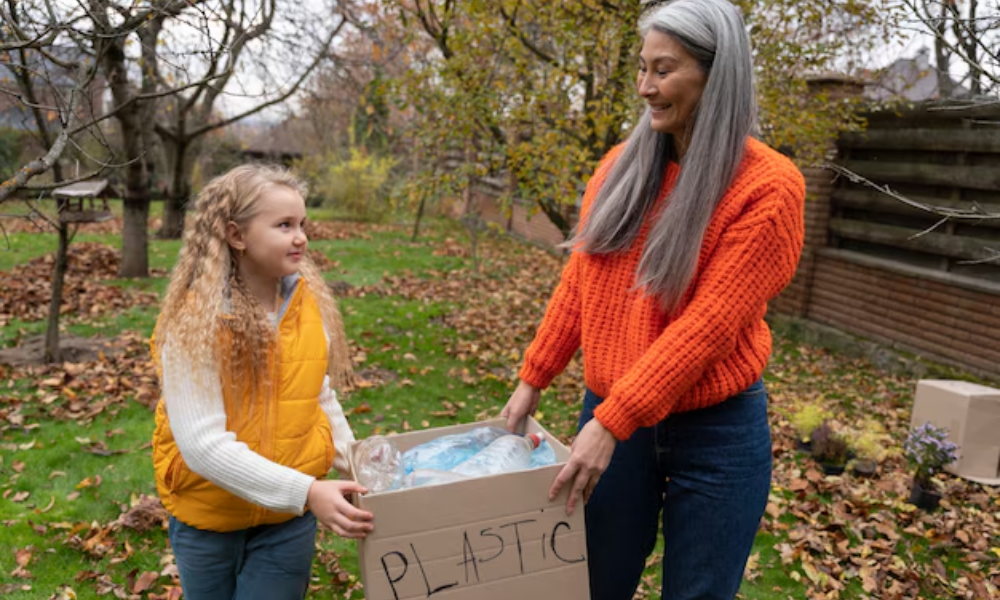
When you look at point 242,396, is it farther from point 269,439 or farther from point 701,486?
point 701,486

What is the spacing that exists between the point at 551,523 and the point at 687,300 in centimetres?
60

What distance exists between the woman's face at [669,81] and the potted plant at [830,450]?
3.88 m

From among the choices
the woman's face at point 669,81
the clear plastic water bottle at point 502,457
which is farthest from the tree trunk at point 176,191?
the woman's face at point 669,81

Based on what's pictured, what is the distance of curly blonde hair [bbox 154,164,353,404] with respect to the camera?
5.62ft

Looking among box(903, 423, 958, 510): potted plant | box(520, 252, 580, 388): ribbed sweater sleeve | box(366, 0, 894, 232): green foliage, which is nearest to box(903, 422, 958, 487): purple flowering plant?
box(903, 423, 958, 510): potted plant

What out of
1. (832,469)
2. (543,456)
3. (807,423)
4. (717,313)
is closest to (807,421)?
(807,423)

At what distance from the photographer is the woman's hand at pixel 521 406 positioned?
2018 mm

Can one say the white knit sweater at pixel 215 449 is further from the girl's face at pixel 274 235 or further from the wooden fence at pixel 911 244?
the wooden fence at pixel 911 244

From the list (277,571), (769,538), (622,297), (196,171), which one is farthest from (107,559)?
(196,171)

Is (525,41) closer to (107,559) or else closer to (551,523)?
(107,559)

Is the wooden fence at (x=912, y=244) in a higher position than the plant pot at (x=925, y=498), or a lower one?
higher

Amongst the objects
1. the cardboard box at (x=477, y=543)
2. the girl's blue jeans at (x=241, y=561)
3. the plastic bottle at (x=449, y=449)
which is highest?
the plastic bottle at (x=449, y=449)

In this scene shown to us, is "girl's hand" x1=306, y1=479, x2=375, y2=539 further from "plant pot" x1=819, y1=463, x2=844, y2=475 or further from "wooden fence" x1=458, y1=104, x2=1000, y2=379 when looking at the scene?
"wooden fence" x1=458, y1=104, x2=1000, y2=379

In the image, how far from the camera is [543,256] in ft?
46.8
